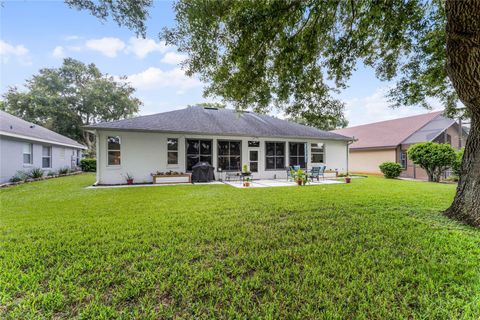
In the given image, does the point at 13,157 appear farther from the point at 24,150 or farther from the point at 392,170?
the point at 392,170

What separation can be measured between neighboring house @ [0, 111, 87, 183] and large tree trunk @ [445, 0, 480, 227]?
1691 centimetres

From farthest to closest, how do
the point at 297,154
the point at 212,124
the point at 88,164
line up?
the point at 88,164 → the point at 297,154 → the point at 212,124

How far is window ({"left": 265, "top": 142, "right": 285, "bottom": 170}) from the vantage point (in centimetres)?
1466

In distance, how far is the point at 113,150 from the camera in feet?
37.3

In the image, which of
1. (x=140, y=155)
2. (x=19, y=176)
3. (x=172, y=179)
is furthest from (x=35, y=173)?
(x=172, y=179)

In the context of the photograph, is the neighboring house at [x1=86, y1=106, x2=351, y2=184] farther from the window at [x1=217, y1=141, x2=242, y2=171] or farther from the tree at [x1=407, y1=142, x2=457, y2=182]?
the tree at [x1=407, y1=142, x2=457, y2=182]

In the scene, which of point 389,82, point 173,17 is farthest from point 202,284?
point 389,82

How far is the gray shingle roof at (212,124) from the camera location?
11.7 metres

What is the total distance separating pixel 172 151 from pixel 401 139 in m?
18.8

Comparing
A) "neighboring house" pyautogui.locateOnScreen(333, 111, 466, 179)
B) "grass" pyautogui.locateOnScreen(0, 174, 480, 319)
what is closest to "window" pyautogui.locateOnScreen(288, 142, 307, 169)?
"neighboring house" pyautogui.locateOnScreen(333, 111, 466, 179)

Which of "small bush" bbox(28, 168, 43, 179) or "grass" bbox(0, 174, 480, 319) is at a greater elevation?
"small bush" bbox(28, 168, 43, 179)

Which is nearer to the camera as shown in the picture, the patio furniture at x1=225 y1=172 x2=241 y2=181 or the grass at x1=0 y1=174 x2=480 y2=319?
the grass at x1=0 y1=174 x2=480 y2=319

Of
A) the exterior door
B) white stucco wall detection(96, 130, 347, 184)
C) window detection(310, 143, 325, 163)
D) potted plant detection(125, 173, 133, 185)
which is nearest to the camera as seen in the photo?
white stucco wall detection(96, 130, 347, 184)

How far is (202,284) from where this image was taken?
7.96ft
